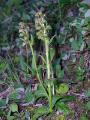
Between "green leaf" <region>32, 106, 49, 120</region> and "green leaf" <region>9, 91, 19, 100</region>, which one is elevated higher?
"green leaf" <region>9, 91, 19, 100</region>

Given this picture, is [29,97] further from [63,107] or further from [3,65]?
[3,65]

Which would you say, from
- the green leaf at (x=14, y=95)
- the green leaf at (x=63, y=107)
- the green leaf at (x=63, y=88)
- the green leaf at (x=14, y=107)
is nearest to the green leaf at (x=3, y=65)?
the green leaf at (x=14, y=95)

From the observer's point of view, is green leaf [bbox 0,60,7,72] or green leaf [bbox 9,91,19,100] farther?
green leaf [bbox 0,60,7,72]

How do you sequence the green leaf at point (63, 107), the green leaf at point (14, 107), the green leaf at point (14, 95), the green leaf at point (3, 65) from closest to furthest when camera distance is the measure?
1. the green leaf at point (63, 107)
2. the green leaf at point (14, 107)
3. the green leaf at point (14, 95)
4. the green leaf at point (3, 65)

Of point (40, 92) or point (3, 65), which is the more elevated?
point (3, 65)

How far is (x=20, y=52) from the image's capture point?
386 centimetres

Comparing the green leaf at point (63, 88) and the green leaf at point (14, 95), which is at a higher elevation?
the green leaf at point (63, 88)

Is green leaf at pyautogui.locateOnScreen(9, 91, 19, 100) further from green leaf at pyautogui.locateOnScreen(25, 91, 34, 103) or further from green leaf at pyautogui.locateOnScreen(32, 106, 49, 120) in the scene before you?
green leaf at pyautogui.locateOnScreen(32, 106, 49, 120)

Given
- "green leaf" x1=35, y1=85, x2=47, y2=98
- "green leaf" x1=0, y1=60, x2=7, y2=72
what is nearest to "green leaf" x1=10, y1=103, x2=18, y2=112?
"green leaf" x1=35, y1=85, x2=47, y2=98

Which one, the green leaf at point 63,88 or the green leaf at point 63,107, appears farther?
the green leaf at point 63,88

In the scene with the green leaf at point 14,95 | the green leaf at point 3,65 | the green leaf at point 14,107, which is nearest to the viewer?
the green leaf at point 14,107

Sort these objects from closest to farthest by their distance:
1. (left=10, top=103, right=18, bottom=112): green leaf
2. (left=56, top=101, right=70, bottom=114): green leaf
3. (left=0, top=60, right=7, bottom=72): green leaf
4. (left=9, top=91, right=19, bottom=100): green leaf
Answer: (left=56, top=101, right=70, bottom=114): green leaf < (left=10, top=103, right=18, bottom=112): green leaf < (left=9, top=91, right=19, bottom=100): green leaf < (left=0, top=60, right=7, bottom=72): green leaf

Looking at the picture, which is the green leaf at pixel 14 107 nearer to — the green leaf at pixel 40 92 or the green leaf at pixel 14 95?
the green leaf at pixel 14 95

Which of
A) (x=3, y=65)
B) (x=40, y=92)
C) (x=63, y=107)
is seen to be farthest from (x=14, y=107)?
(x=3, y=65)
